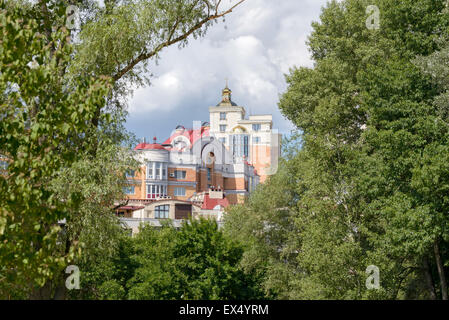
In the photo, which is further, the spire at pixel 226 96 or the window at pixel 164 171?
the spire at pixel 226 96

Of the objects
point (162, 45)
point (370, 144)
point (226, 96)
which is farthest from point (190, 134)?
point (162, 45)

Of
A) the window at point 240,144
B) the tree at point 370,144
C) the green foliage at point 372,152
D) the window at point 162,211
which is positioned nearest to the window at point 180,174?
the window at point 240,144

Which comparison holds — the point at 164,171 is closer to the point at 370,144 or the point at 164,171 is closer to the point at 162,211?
the point at 162,211

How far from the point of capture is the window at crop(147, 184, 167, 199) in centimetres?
9512

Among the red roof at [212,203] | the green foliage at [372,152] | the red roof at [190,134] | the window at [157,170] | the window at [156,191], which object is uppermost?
the red roof at [190,134]

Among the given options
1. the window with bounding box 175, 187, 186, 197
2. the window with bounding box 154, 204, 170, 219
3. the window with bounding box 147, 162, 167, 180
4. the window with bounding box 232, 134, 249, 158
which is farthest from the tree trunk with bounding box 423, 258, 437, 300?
the window with bounding box 232, 134, 249, 158

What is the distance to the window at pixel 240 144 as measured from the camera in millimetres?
120125

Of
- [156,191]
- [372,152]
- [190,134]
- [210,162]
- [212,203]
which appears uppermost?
[190,134]

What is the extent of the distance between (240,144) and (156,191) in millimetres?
30870

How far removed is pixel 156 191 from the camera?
95.5m

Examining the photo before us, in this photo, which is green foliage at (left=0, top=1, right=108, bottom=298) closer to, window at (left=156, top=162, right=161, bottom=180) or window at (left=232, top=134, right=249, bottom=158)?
window at (left=156, top=162, right=161, bottom=180)

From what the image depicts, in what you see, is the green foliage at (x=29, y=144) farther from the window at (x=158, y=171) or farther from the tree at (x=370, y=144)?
the window at (x=158, y=171)

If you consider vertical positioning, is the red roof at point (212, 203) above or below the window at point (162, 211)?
above
